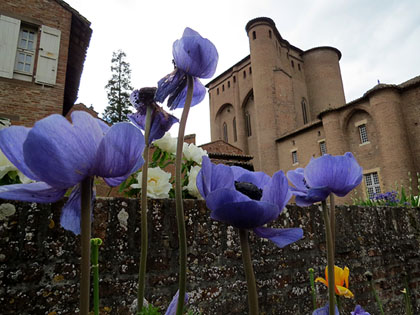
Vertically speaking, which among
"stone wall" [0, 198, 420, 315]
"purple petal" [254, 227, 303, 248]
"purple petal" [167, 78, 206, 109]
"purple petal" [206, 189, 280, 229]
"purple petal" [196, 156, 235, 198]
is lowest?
"stone wall" [0, 198, 420, 315]

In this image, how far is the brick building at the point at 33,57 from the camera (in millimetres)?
6770

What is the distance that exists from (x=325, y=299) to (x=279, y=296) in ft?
1.76

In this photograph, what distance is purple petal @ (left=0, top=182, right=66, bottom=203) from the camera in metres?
0.39

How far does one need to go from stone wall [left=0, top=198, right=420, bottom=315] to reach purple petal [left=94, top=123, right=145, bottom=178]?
3.00 feet

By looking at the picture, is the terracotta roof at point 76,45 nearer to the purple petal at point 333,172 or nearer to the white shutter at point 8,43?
the white shutter at point 8,43

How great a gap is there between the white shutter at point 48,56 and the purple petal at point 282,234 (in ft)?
26.6

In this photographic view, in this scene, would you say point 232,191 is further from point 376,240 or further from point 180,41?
point 376,240

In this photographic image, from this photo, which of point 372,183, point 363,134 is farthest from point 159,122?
point 363,134

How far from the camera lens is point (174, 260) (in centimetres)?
146

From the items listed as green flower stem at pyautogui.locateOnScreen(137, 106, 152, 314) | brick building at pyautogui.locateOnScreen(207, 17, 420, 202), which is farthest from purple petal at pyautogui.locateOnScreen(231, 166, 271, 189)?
brick building at pyautogui.locateOnScreen(207, 17, 420, 202)

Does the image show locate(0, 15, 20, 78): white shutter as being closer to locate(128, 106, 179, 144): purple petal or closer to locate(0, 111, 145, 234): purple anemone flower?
locate(128, 106, 179, 144): purple petal

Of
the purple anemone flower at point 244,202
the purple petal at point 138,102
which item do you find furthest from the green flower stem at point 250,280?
the purple petal at point 138,102

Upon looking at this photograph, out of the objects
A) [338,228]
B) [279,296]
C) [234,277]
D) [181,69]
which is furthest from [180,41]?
[338,228]

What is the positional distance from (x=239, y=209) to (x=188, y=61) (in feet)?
1.12
